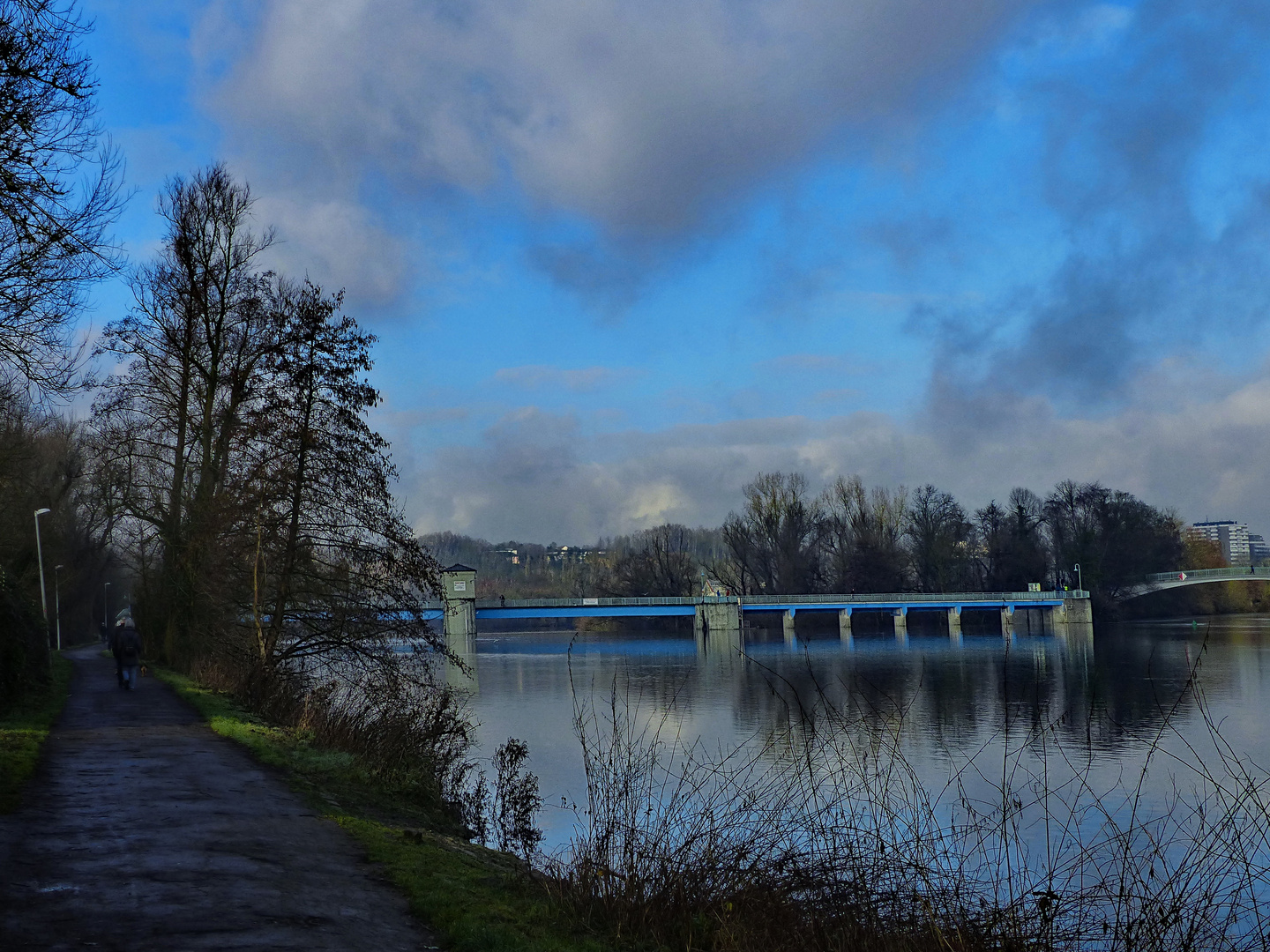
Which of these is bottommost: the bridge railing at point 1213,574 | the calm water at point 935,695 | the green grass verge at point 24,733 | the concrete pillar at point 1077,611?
the calm water at point 935,695

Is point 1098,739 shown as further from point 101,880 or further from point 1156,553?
point 1156,553

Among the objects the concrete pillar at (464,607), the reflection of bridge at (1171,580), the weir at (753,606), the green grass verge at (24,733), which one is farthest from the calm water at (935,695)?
the reflection of bridge at (1171,580)

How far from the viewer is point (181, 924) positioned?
20.8ft

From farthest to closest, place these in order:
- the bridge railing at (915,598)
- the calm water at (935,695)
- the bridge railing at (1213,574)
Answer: the bridge railing at (1213,574) → the bridge railing at (915,598) → the calm water at (935,695)

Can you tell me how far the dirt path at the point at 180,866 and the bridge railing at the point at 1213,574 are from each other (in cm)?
10334

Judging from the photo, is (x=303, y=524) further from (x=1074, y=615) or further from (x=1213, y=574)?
(x=1213, y=574)

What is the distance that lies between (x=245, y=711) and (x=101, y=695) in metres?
5.02

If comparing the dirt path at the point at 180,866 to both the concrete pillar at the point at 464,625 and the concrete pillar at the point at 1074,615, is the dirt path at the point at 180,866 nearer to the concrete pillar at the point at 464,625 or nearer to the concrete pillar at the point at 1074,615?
the concrete pillar at the point at 464,625

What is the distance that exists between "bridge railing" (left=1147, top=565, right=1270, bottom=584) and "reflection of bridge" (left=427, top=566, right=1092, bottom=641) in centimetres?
906

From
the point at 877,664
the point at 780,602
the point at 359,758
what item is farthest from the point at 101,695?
the point at 780,602

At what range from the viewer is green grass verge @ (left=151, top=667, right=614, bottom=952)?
7051 millimetres

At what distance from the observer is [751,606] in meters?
99.2

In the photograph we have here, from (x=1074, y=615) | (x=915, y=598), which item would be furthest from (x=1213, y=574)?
(x=915, y=598)

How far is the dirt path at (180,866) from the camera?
247 inches
